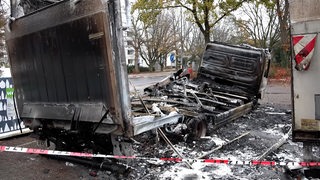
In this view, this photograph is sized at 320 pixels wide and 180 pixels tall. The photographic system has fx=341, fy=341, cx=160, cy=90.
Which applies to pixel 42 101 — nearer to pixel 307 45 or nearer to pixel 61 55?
pixel 61 55

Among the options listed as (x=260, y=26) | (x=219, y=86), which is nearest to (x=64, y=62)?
(x=219, y=86)

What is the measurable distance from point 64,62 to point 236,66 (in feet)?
20.9

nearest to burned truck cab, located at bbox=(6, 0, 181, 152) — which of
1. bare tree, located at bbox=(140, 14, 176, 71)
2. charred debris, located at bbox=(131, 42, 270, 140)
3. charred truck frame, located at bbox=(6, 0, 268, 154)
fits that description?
charred truck frame, located at bbox=(6, 0, 268, 154)

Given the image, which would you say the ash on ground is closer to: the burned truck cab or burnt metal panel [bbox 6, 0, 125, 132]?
the burned truck cab

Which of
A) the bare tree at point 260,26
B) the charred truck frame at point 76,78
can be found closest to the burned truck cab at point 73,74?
the charred truck frame at point 76,78

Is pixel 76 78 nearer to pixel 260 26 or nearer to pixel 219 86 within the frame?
pixel 219 86

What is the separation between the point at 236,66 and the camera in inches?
392

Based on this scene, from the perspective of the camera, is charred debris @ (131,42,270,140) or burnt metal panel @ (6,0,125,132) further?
charred debris @ (131,42,270,140)

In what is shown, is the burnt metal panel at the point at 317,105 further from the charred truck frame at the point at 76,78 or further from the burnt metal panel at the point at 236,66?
the burnt metal panel at the point at 236,66

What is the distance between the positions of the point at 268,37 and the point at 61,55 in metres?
31.2

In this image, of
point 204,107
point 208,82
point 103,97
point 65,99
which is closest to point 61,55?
point 65,99

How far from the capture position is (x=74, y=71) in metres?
4.59

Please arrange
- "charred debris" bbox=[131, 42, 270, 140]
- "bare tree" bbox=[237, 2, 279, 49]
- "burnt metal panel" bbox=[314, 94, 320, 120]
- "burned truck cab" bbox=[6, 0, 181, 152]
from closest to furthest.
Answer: "burnt metal panel" bbox=[314, 94, 320, 120]
"burned truck cab" bbox=[6, 0, 181, 152]
"charred debris" bbox=[131, 42, 270, 140]
"bare tree" bbox=[237, 2, 279, 49]

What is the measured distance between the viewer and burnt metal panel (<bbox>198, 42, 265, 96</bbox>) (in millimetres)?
9781
